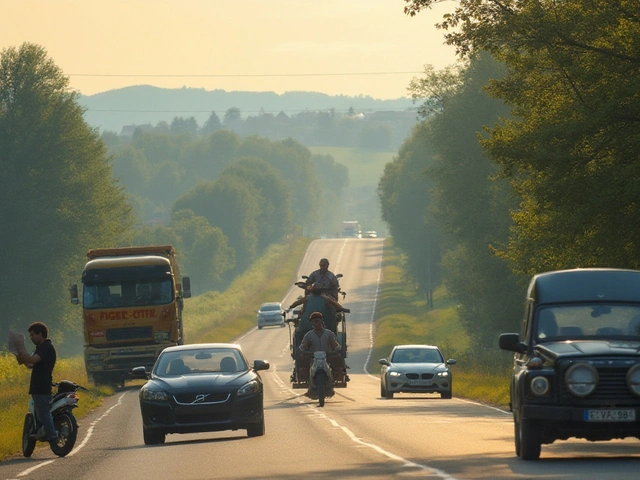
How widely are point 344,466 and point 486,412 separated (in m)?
13.8

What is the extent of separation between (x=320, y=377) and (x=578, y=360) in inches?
586

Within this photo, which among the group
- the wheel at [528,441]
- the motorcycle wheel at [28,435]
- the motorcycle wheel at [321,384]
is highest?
the wheel at [528,441]

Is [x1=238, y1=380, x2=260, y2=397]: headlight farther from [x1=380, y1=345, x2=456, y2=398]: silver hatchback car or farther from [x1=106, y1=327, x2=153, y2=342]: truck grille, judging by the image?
[x1=106, y1=327, x2=153, y2=342]: truck grille

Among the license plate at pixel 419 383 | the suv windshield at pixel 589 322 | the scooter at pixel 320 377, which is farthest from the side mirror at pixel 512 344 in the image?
the license plate at pixel 419 383

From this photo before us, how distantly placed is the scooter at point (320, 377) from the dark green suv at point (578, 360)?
11843mm

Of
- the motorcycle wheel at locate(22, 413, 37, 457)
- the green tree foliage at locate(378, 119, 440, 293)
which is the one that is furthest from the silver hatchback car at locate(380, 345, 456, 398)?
the green tree foliage at locate(378, 119, 440, 293)

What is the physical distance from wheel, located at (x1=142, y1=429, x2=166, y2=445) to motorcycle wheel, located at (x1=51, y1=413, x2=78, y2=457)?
1382 millimetres

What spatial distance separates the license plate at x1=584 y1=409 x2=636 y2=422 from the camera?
14.5 meters

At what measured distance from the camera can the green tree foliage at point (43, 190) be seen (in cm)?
8238

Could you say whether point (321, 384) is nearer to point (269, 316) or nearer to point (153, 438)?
point (153, 438)

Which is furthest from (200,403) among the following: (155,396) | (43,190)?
(43,190)

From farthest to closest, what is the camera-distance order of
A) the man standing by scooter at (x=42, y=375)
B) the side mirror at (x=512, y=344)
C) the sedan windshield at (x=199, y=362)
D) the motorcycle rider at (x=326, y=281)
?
the motorcycle rider at (x=326, y=281), the sedan windshield at (x=199, y=362), the man standing by scooter at (x=42, y=375), the side mirror at (x=512, y=344)

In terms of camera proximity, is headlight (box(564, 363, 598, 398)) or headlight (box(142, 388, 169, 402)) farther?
headlight (box(142, 388, 169, 402))

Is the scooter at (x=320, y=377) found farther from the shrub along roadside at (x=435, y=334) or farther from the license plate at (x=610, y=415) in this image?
the license plate at (x=610, y=415)
